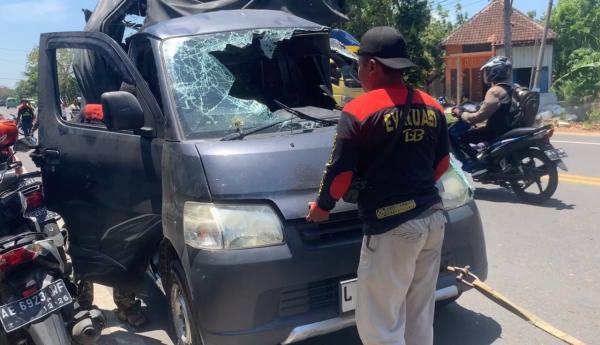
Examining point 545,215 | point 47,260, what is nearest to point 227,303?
point 47,260

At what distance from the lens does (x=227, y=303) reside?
9.96ft

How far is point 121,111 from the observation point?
11.8 ft

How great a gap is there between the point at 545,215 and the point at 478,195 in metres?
1.51

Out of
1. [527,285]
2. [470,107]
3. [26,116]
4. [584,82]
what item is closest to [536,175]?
[470,107]

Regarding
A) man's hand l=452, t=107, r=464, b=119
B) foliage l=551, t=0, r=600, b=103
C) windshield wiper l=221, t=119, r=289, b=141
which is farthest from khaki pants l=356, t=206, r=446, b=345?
foliage l=551, t=0, r=600, b=103

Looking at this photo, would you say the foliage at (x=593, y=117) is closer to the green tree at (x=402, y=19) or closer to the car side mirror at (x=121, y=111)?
the green tree at (x=402, y=19)

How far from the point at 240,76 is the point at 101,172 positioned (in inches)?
48.1

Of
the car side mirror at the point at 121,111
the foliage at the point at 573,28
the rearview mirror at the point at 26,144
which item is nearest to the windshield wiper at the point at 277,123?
the car side mirror at the point at 121,111

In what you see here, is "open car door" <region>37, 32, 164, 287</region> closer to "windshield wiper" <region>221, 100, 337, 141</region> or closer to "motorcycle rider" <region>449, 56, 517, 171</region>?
"windshield wiper" <region>221, 100, 337, 141</region>

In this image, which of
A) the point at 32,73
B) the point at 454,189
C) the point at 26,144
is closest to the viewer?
the point at 454,189

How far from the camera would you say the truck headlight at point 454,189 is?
369cm

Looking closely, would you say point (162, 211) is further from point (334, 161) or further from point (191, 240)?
point (334, 161)

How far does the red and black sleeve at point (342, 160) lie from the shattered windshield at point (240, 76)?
1086 mm

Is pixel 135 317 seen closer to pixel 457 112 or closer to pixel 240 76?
pixel 240 76
